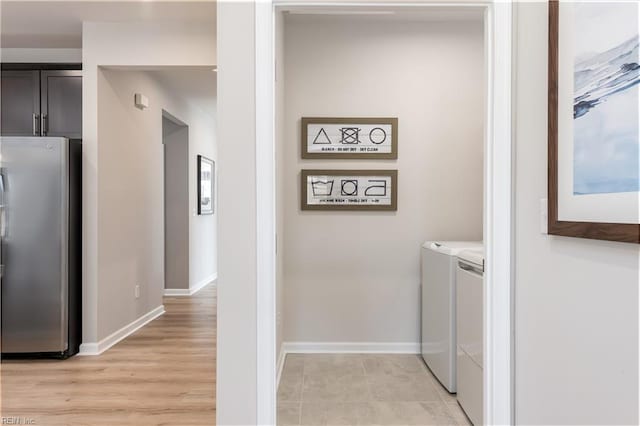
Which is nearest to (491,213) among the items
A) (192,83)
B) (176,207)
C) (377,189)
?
(377,189)

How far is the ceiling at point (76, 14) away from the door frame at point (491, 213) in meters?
1.69

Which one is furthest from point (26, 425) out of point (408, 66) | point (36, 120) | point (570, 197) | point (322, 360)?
point (408, 66)

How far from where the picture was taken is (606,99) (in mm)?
1100

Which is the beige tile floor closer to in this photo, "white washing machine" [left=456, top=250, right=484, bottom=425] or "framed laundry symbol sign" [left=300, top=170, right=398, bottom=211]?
"white washing machine" [left=456, top=250, right=484, bottom=425]

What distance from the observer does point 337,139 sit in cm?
327

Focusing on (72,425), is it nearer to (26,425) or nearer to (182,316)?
(26,425)

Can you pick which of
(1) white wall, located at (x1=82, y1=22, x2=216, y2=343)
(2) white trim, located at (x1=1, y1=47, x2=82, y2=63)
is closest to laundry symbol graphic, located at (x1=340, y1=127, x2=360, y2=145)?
(1) white wall, located at (x1=82, y1=22, x2=216, y2=343)

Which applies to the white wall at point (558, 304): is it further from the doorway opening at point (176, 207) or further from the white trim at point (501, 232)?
the doorway opening at point (176, 207)

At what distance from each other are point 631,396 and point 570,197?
1.86 feet

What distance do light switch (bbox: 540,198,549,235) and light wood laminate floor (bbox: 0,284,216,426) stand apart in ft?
6.38

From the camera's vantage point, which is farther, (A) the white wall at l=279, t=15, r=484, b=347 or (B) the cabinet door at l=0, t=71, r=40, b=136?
(B) the cabinet door at l=0, t=71, r=40, b=136

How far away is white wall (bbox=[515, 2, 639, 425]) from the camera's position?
3.51ft

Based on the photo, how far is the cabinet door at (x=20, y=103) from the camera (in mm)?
3543

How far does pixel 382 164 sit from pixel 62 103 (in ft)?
9.36
